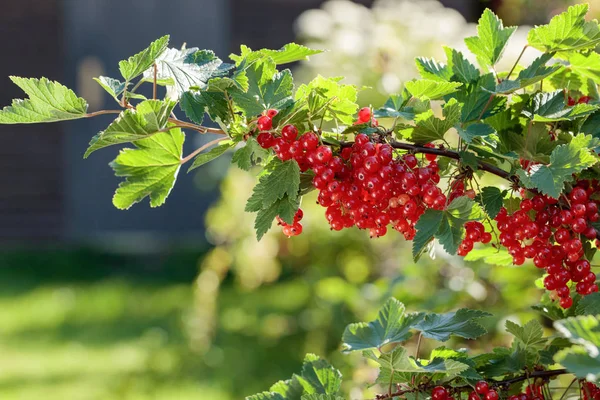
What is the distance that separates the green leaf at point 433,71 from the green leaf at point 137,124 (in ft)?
1.05

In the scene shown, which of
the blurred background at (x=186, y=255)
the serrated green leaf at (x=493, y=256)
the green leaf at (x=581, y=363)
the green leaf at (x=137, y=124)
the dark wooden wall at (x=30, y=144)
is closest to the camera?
the green leaf at (x=581, y=363)

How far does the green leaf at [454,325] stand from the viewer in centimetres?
95

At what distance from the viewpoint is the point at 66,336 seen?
3689 millimetres

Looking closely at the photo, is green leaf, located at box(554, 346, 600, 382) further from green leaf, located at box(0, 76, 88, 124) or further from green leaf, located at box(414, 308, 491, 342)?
green leaf, located at box(0, 76, 88, 124)

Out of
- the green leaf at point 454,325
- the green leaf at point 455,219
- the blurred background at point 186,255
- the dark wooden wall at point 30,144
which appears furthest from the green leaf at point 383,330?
the dark wooden wall at point 30,144

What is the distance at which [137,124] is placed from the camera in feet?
2.81

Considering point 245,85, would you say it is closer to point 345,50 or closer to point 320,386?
point 320,386

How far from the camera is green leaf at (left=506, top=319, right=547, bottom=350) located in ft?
3.31

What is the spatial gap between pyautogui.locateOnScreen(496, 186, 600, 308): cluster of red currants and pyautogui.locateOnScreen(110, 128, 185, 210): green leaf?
42cm

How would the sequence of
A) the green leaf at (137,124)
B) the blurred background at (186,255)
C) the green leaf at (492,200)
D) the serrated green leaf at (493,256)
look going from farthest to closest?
the blurred background at (186,255) < the serrated green leaf at (493,256) < the green leaf at (492,200) < the green leaf at (137,124)

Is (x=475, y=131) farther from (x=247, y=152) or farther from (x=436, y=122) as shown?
(x=247, y=152)

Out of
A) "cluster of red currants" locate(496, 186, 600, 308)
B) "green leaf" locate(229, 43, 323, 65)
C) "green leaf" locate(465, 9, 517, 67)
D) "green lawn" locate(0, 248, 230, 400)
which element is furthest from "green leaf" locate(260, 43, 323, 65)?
"green lawn" locate(0, 248, 230, 400)

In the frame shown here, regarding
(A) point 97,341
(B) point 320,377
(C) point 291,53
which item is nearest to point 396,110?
(C) point 291,53

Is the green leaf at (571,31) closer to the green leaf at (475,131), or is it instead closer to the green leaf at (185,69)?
the green leaf at (475,131)
